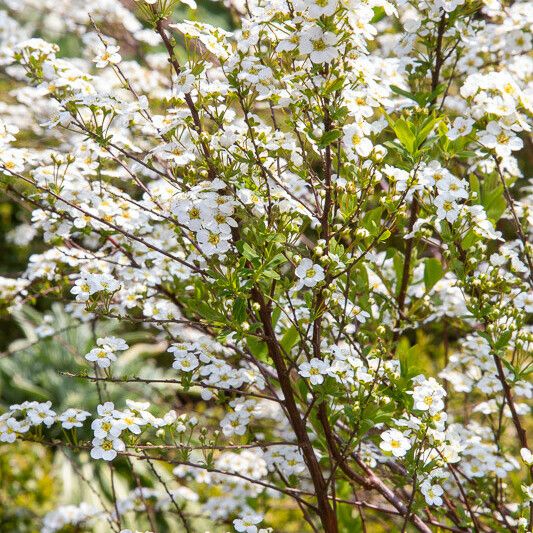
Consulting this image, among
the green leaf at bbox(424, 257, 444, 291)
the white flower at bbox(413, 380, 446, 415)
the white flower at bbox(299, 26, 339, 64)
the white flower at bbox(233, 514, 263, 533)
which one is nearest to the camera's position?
the white flower at bbox(299, 26, 339, 64)

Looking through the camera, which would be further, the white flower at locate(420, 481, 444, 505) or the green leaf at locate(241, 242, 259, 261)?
the white flower at locate(420, 481, 444, 505)

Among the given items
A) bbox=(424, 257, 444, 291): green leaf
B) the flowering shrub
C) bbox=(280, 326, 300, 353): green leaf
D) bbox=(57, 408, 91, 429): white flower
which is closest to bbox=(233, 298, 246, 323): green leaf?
the flowering shrub

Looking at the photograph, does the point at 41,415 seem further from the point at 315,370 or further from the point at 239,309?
the point at 315,370

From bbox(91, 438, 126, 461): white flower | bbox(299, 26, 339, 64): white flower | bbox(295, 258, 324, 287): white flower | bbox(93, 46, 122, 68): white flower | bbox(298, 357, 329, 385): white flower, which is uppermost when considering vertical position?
bbox(93, 46, 122, 68): white flower

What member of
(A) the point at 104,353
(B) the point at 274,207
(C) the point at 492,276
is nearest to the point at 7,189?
(A) the point at 104,353

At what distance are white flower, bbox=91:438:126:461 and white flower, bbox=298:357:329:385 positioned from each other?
464mm

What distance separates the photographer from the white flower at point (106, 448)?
1.71 meters

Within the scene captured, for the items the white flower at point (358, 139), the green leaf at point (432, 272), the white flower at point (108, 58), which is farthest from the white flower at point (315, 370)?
the white flower at point (108, 58)

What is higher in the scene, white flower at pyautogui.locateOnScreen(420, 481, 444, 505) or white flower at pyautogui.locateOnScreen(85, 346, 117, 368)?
white flower at pyautogui.locateOnScreen(85, 346, 117, 368)

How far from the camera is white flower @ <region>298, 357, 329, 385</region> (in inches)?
68.9

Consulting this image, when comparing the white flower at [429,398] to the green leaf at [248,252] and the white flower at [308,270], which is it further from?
the green leaf at [248,252]

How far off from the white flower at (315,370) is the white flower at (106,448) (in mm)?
464

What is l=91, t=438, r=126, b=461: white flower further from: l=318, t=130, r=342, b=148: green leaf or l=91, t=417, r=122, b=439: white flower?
l=318, t=130, r=342, b=148: green leaf

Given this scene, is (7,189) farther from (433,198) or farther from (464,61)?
(464,61)
